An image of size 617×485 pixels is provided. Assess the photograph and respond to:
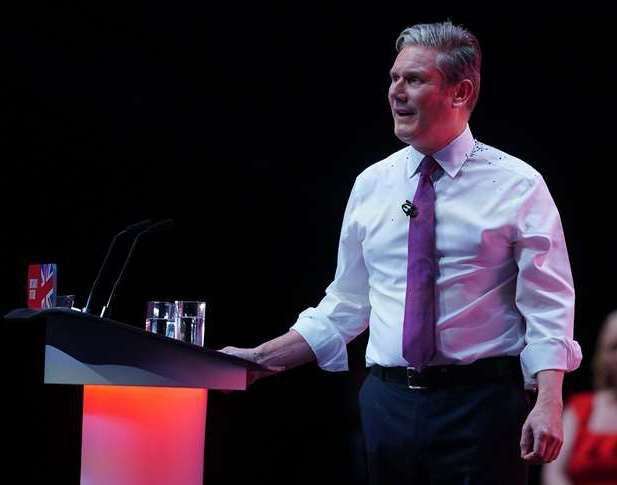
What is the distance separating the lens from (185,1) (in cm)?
407

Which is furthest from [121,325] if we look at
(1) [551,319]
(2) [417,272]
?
(1) [551,319]

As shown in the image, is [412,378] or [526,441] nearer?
[526,441]

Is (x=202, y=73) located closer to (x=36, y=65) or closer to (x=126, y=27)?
(x=126, y=27)

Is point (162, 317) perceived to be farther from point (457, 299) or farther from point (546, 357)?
point (546, 357)

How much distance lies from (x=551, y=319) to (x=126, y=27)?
2.37m

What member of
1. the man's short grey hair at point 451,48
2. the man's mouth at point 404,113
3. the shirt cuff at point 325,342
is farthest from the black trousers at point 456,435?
the man's short grey hair at point 451,48

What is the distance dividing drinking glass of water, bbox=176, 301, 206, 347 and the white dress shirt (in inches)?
15.7

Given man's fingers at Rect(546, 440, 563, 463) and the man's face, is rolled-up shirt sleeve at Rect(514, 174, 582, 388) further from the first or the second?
the man's face

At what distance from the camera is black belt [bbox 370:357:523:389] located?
2301mm

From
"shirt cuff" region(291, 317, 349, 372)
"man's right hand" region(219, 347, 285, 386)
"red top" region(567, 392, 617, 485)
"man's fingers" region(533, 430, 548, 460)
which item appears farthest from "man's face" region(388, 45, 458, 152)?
"red top" region(567, 392, 617, 485)

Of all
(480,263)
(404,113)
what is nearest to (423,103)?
(404,113)

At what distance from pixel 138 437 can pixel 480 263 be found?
815mm

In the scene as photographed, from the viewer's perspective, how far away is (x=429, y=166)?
2.46 metres

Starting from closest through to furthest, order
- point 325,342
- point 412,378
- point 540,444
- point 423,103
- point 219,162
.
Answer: point 540,444 < point 412,378 < point 423,103 < point 325,342 < point 219,162
